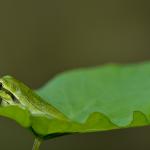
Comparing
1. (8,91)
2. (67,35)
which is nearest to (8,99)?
(8,91)

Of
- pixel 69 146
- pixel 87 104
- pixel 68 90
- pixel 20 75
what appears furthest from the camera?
pixel 20 75

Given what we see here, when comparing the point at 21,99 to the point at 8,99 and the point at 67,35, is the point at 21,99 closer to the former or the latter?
the point at 8,99

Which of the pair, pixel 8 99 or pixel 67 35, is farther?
pixel 67 35

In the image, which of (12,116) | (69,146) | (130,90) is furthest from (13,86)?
(69,146)

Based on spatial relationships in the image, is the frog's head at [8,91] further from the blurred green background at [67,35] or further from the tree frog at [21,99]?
the blurred green background at [67,35]

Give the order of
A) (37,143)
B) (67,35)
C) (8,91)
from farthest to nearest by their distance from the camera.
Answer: (67,35) < (8,91) < (37,143)

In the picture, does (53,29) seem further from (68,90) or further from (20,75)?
(68,90)
